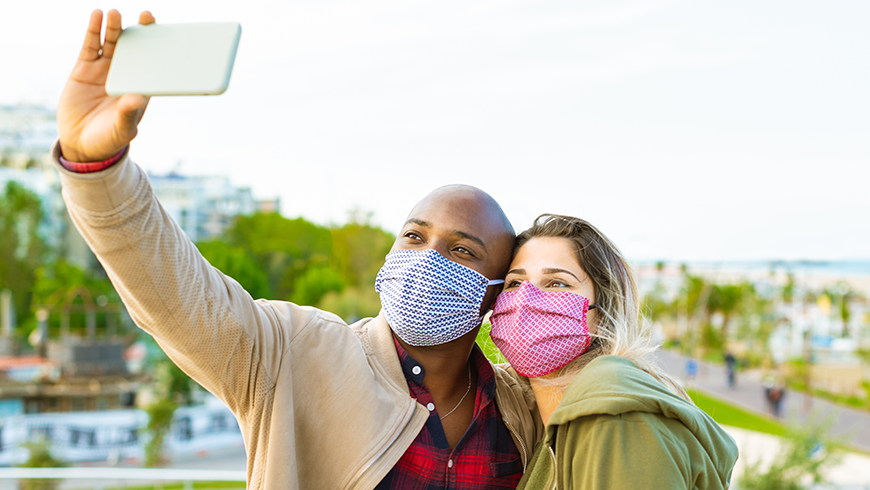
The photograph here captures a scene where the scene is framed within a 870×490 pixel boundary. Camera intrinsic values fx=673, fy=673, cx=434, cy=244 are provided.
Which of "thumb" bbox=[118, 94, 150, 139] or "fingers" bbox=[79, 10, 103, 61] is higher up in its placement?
"fingers" bbox=[79, 10, 103, 61]

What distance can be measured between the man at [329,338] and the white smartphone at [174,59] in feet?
0.16

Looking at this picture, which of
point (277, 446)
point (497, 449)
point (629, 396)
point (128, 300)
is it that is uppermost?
point (128, 300)

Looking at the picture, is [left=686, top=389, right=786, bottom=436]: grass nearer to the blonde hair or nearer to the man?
the blonde hair

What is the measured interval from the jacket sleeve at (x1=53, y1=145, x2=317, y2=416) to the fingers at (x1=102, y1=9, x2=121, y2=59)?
0.82ft

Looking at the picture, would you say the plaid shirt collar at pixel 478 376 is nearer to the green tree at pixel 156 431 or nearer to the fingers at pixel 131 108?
the fingers at pixel 131 108

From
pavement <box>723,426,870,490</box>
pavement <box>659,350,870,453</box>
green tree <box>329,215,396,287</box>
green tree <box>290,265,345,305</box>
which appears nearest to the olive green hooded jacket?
pavement <box>723,426,870,490</box>

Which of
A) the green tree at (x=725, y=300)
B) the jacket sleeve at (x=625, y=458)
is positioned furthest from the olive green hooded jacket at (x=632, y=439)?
the green tree at (x=725, y=300)

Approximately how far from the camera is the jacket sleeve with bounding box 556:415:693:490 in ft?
4.99

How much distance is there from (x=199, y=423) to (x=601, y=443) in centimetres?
2234

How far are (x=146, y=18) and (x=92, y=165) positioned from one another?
34 cm

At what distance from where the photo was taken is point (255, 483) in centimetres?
192

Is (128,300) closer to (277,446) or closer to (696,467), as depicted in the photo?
(277,446)

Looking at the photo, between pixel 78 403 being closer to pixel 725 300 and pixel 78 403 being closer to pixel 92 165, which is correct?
pixel 92 165

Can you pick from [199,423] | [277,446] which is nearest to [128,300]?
[277,446]
